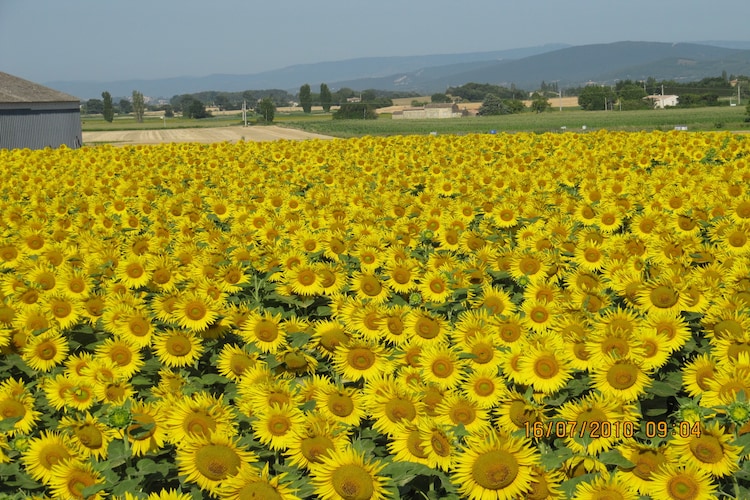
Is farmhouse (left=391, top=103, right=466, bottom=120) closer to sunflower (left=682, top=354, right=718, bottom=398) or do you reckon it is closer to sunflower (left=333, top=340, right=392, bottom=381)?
sunflower (left=333, top=340, right=392, bottom=381)

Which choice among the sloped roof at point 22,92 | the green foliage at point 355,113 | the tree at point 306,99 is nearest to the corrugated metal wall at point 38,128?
the sloped roof at point 22,92

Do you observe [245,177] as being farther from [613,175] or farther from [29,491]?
[29,491]

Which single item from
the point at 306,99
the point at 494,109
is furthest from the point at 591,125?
the point at 306,99

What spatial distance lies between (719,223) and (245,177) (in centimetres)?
930

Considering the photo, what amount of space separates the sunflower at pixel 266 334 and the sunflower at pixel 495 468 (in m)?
1.94

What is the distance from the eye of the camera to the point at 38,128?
41344 mm

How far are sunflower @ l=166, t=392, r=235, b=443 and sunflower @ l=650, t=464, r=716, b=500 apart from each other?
1.92 meters

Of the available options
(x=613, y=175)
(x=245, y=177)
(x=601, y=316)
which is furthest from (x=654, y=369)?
(x=245, y=177)

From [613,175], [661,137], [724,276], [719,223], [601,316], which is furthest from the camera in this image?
[661,137]

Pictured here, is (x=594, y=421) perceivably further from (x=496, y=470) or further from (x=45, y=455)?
(x=45, y=455)

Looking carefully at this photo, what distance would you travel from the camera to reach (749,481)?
323cm

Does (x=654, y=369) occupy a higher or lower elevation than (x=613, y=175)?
lower

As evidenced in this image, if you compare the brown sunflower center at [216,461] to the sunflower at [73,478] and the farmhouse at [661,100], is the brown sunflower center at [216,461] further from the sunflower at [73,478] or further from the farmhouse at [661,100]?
the farmhouse at [661,100]

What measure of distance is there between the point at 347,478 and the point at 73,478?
4.48ft
